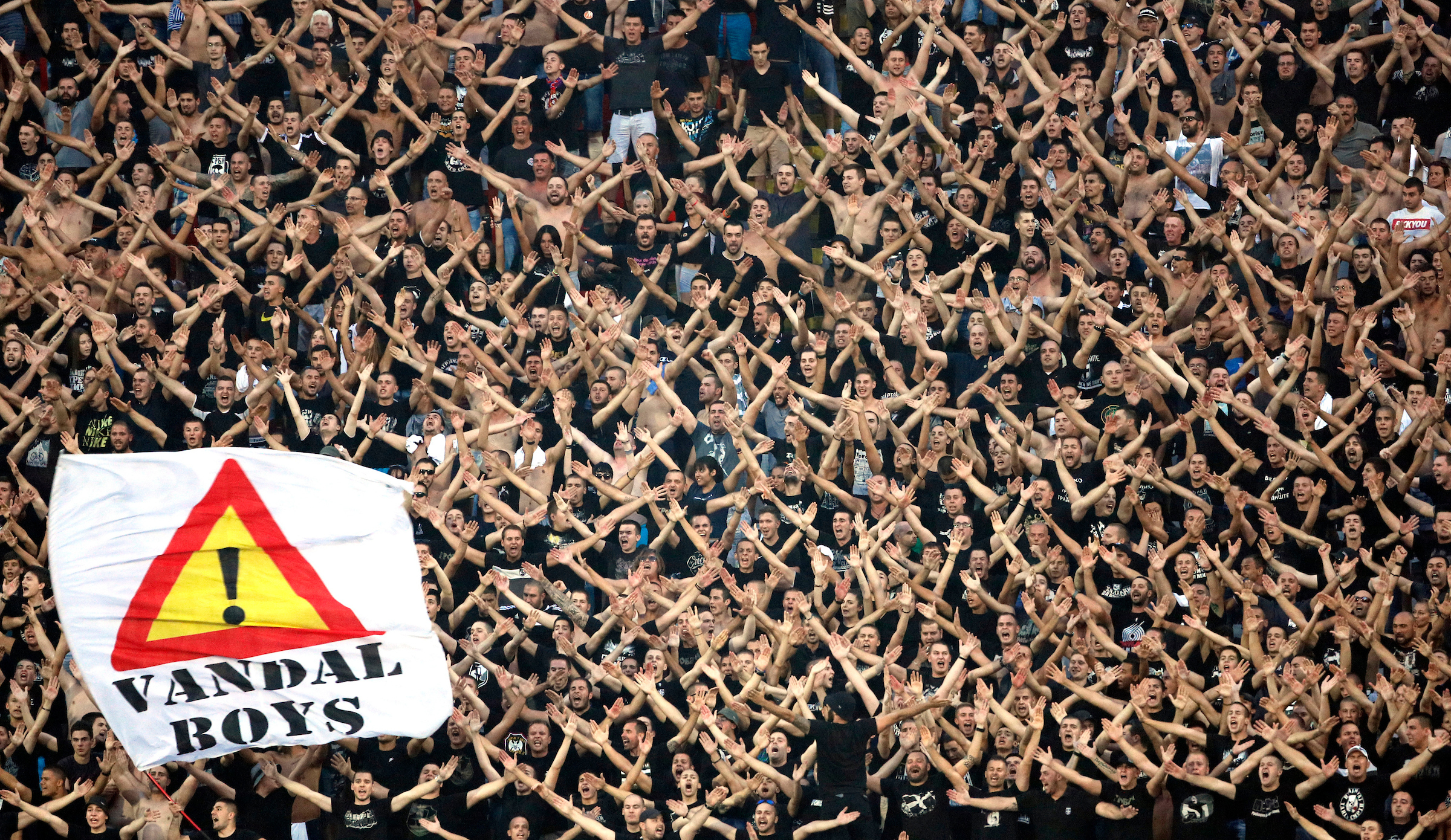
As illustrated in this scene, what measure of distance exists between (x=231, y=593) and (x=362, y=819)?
8.66ft

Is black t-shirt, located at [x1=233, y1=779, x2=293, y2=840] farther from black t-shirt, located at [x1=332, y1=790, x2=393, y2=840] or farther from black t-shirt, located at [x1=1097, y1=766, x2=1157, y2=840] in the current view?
black t-shirt, located at [x1=1097, y1=766, x2=1157, y2=840]

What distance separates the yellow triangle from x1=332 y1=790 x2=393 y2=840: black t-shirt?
2588mm

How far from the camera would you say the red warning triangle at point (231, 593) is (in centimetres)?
838

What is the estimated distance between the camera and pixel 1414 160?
1216 centimetres

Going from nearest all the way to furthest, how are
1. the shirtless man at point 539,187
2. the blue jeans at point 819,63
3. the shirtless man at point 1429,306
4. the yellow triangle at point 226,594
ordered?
the yellow triangle at point 226,594 → the shirtless man at point 1429,306 → the shirtless man at point 539,187 → the blue jeans at point 819,63

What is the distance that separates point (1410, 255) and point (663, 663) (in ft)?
15.6

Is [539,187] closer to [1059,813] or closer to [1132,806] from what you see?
[1059,813]

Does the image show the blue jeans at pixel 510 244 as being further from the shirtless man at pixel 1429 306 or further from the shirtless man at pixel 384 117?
the shirtless man at pixel 1429 306

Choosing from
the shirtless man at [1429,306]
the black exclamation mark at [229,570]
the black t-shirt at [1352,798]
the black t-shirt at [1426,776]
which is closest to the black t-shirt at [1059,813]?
the black t-shirt at [1352,798]

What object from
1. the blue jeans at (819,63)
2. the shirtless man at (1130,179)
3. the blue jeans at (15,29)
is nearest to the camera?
the shirtless man at (1130,179)

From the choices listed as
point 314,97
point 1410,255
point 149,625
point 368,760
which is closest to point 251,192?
point 314,97

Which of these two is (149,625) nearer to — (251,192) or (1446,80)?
(251,192)

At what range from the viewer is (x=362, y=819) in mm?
10742

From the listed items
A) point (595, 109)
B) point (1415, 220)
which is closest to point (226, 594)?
point (595, 109)
